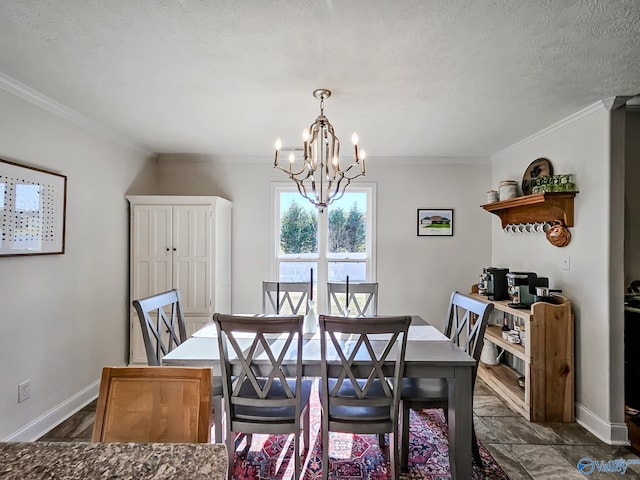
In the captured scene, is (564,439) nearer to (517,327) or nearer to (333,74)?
(517,327)

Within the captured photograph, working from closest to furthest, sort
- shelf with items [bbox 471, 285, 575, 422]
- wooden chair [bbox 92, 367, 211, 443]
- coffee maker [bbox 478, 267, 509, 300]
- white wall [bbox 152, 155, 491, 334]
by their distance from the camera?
wooden chair [bbox 92, 367, 211, 443]
shelf with items [bbox 471, 285, 575, 422]
coffee maker [bbox 478, 267, 509, 300]
white wall [bbox 152, 155, 491, 334]

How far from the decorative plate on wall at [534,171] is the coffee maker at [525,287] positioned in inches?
34.0

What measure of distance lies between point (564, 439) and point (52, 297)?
3.81 meters

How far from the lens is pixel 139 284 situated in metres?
3.55

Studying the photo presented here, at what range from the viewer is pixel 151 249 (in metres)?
3.55

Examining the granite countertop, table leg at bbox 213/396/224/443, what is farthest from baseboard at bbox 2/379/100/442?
the granite countertop

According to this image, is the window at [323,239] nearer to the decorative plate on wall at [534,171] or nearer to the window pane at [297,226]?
the window pane at [297,226]

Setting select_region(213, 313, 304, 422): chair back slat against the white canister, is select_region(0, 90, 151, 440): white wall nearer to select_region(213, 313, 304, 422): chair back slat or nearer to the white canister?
select_region(213, 313, 304, 422): chair back slat

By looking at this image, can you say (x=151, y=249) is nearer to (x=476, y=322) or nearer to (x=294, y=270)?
(x=294, y=270)

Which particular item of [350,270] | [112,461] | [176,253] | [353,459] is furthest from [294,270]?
[112,461]

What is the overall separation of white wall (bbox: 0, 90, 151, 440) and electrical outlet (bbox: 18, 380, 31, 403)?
0.10ft

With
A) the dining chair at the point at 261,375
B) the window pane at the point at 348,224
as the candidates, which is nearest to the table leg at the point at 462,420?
the dining chair at the point at 261,375

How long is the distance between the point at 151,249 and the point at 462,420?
3.12 meters

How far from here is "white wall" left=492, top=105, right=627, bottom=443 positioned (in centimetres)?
241
